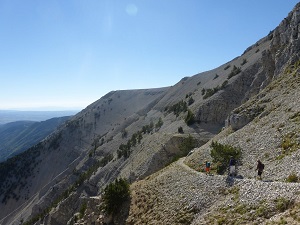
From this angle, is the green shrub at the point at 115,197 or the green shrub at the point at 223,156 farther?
the green shrub at the point at 115,197

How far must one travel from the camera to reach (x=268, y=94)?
44562mm

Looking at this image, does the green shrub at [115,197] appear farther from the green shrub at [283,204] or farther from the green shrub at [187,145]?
the green shrub at [187,145]

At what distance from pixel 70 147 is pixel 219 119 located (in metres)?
114

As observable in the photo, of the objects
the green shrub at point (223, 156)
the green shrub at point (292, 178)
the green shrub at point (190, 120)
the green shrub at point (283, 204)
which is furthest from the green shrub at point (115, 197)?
the green shrub at point (190, 120)

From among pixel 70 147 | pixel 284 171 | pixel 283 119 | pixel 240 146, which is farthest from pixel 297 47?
pixel 70 147

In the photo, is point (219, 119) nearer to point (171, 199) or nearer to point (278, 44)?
point (278, 44)

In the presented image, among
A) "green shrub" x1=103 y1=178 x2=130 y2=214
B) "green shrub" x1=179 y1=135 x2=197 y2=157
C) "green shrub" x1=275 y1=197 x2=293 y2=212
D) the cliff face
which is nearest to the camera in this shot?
"green shrub" x1=275 y1=197 x2=293 y2=212

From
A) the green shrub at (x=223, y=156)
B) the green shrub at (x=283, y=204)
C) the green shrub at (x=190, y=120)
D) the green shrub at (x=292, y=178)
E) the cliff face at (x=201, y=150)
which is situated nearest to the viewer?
the green shrub at (x=283, y=204)

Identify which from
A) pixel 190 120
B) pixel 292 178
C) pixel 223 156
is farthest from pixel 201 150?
pixel 190 120

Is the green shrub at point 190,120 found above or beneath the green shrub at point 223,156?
above

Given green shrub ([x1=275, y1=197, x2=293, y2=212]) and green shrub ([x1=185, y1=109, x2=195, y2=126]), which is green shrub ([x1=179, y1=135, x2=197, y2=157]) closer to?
green shrub ([x1=185, y1=109, x2=195, y2=126])

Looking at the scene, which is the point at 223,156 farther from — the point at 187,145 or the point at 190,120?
the point at 190,120

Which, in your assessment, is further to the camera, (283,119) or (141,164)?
(141,164)

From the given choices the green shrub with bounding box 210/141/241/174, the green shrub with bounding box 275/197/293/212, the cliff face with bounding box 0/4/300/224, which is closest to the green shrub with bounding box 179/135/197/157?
the cliff face with bounding box 0/4/300/224
